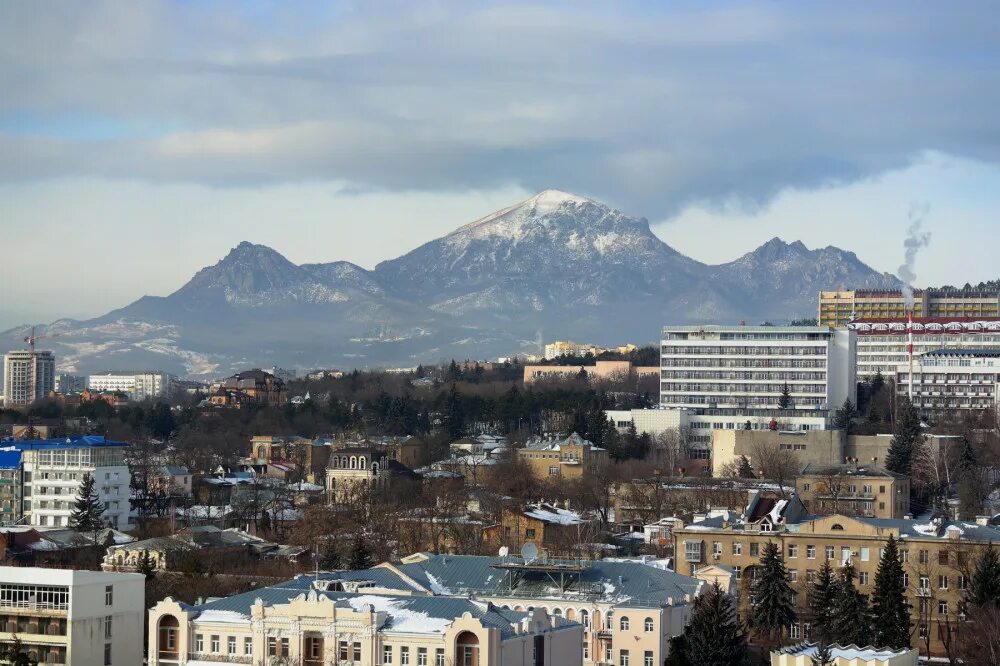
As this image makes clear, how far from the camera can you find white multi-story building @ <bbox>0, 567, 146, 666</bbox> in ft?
199

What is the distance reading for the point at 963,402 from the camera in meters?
159

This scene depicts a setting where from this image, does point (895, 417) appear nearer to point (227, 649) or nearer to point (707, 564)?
point (707, 564)

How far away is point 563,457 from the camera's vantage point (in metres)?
139

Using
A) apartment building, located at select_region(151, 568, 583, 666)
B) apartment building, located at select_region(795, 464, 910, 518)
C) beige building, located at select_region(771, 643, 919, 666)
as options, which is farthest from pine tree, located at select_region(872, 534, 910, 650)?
apartment building, located at select_region(795, 464, 910, 518)

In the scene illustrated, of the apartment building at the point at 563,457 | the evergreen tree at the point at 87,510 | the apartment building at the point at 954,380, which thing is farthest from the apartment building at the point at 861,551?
the apartment building at the point at 954,380

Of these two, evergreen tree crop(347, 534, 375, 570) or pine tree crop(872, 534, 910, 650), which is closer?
pine tree crop(872, 534, 910, 650)

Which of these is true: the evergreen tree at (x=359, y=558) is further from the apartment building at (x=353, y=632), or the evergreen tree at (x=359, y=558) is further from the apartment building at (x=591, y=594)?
the apartment building at (x=353, y=632)

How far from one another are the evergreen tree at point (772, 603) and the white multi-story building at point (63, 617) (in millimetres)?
24579

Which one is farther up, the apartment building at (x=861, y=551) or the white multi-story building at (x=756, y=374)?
the white multi-story building at (x=756, y=374)

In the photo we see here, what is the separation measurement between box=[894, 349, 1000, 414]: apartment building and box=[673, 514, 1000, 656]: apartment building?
233 feet

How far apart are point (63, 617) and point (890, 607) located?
28.3m

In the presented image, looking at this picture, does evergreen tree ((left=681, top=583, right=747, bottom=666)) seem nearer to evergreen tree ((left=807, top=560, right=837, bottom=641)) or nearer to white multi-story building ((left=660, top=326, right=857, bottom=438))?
evergreen tree ((left=807, top=560, right=837, bottom=641))

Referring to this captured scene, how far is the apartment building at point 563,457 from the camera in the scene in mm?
135625

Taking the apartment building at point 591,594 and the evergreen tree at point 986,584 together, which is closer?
the apartment building at point 591,594
